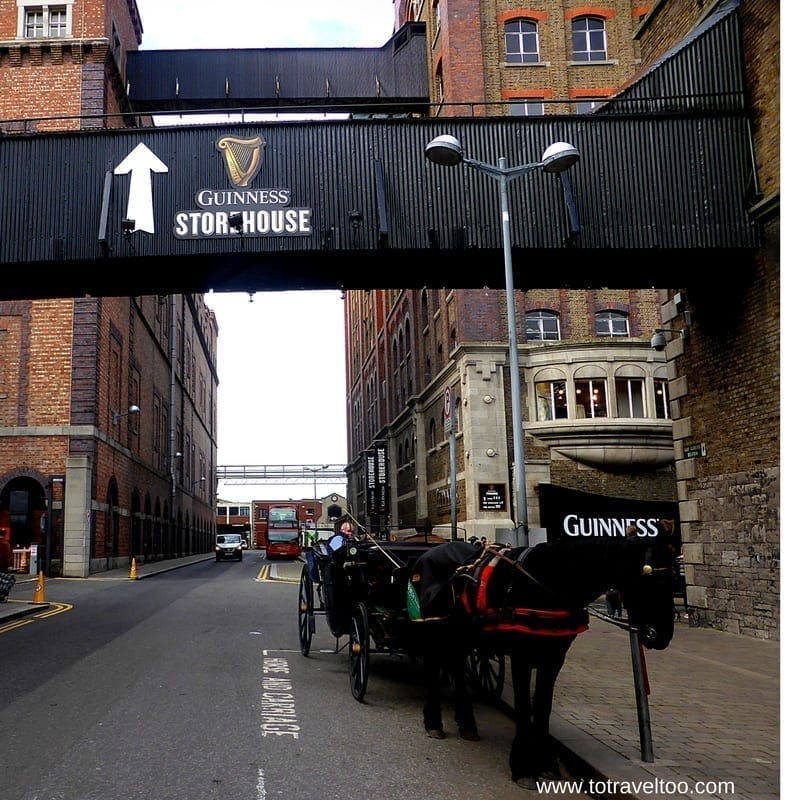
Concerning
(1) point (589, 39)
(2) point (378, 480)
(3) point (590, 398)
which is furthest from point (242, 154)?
(2) point (378, 480)

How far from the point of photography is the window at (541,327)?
31469 mm

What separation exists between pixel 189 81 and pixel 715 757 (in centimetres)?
3769

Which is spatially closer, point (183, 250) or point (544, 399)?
point (183, 250)

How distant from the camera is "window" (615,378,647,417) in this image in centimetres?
3038

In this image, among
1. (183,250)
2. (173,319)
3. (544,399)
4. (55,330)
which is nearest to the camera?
(183,250)

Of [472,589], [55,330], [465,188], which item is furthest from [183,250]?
[55,330]

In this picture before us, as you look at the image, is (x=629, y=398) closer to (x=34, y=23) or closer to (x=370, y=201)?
(x=370, y=201)

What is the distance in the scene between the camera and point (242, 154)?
567 inches

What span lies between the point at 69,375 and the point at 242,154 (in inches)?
838

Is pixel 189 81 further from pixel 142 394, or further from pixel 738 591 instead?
pixel 738 591

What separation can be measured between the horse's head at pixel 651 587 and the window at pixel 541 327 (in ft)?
86.8

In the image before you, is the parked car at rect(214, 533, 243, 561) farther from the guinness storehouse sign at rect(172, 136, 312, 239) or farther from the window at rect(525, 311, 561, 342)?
the guinness storehouse sign at rect(172, 136, 312, 239)

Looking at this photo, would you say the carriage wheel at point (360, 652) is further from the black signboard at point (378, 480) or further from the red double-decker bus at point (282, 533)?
the red double-decker bus at point (282, 533)

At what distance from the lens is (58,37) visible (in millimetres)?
35344
